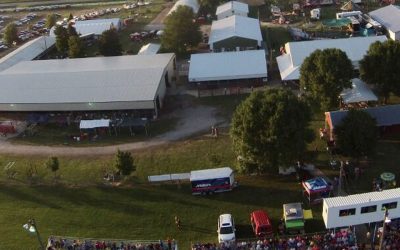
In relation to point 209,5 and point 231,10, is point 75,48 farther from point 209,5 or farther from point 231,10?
point 209,5

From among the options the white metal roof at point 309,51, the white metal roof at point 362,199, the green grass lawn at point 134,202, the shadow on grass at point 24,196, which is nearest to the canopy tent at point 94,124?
the green grass lawn at point 134,202

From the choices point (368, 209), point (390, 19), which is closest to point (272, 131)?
point (368, 209)

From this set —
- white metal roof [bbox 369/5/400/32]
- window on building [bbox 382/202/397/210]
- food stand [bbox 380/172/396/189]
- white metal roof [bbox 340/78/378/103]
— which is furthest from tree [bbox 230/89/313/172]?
white metal roof [bbox 369/5/400/32]

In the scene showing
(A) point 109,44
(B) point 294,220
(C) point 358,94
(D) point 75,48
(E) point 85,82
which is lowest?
(B) point 294,220

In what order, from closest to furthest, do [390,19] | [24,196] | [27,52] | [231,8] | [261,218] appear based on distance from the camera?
[261,218]
[24,196]
[390,19]
[27,52]
[231,8]

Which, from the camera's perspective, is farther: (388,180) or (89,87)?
(89,87)

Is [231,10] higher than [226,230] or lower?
higher
